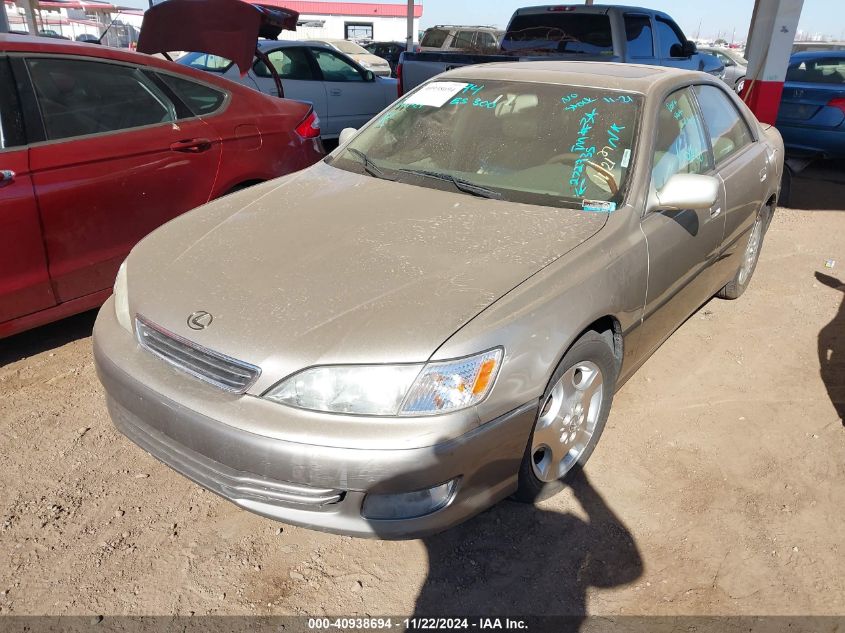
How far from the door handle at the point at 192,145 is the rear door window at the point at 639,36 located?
21.4 feet

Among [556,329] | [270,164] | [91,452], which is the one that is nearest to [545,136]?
[556,329]

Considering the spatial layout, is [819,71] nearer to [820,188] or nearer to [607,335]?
[820,188]

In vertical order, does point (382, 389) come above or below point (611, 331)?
above

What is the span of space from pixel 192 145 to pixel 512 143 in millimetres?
1940

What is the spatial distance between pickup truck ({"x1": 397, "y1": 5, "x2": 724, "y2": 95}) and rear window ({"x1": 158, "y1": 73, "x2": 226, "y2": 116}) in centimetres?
392

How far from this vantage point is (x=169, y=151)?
3820 mm

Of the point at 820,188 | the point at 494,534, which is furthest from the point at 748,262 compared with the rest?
the point at 820,188

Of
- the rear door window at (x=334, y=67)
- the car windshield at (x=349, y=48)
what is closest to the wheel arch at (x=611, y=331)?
the rear door window at (x=334, y=67)

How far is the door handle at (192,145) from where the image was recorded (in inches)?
152

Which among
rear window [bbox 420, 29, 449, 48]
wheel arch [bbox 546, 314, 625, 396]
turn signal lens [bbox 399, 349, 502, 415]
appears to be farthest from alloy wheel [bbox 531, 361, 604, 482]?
rear window [bbox 420, 29, 449, 48]

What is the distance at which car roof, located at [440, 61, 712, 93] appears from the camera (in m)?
3.20

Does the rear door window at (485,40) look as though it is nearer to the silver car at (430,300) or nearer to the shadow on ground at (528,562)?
the silver car at (430,300)

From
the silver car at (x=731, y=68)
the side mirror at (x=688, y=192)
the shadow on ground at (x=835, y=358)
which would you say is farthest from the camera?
the silver car at (x=731, y=68)

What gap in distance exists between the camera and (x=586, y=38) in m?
8.75
